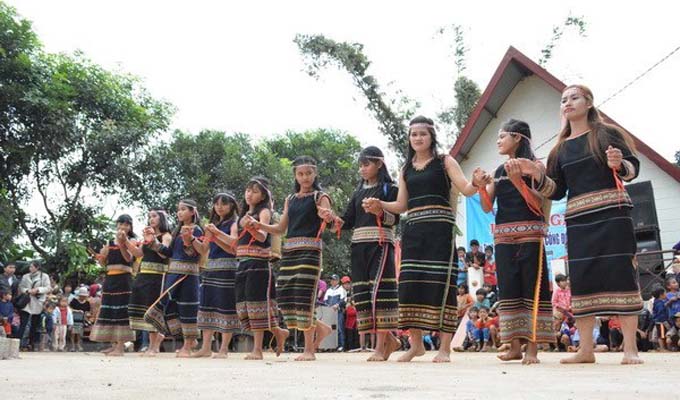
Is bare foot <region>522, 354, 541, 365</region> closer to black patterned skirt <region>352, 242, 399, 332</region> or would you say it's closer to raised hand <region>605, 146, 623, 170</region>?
black patterned skirt <region>352, 242, 399, 332</region>

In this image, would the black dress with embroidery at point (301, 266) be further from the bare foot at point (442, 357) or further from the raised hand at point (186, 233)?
the raised hand at point (186, 233)

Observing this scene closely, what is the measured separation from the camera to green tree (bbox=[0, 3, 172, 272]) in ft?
52.4

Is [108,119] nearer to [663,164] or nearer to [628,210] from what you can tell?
[663,164]

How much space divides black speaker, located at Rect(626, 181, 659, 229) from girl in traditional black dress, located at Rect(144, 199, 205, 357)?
28.0ft

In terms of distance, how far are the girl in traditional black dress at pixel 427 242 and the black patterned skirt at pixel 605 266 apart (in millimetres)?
964

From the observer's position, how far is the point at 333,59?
19453mm

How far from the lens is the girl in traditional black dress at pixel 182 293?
789cm

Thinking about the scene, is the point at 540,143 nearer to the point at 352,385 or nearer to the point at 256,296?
the point at 256,296

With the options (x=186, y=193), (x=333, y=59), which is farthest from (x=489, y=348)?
(x=186, y=193)

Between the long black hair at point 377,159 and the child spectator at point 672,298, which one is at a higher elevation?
the long black hair at point 377,159

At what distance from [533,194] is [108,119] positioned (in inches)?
588

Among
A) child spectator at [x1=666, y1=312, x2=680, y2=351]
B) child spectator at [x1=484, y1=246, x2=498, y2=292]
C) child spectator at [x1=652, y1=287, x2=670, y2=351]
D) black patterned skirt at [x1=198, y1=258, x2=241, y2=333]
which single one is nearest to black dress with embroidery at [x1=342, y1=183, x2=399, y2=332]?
black patterned skirt at [x1=198, y1=258, x2=241, y2=333]

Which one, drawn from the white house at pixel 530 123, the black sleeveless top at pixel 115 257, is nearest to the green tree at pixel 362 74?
the white house at pixel 530 123

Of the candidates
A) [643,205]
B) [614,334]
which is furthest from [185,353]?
[643,205]
